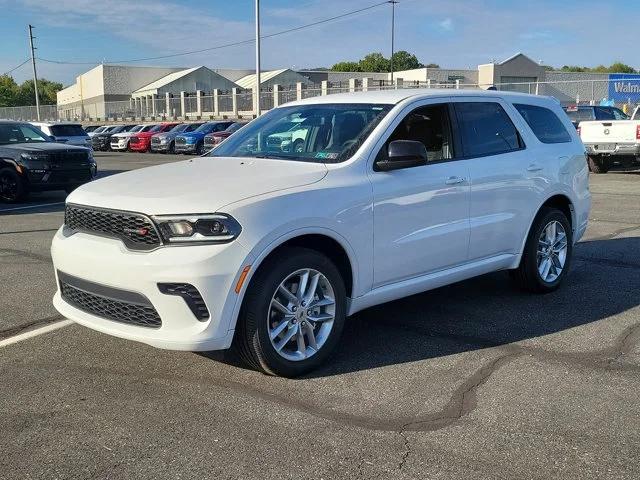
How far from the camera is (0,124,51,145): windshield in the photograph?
14789 mm

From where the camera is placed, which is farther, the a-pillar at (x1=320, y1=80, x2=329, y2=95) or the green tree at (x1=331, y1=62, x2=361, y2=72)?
the green tree at (x1=331, y1=62, x2=361, y2=72)

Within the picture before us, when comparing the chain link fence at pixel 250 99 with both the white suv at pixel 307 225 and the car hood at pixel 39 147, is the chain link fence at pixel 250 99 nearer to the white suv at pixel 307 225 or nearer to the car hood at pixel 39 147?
the car hood at pixel 39 147

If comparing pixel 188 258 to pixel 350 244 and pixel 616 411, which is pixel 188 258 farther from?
pixel 616 411

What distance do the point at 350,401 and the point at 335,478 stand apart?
0.86 meters

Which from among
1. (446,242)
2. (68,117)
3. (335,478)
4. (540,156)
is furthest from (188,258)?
(68,117)

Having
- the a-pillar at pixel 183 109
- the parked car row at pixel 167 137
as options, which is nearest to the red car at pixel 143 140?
the parked car row at pixel 167 137

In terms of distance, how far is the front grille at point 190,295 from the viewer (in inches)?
155

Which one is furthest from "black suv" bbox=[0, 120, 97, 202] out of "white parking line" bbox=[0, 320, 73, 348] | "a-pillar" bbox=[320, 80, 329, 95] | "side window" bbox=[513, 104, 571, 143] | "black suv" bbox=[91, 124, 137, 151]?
"black suv" bbox=[91, 124, 137, 151]

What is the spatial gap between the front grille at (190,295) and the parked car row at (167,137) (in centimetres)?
2688

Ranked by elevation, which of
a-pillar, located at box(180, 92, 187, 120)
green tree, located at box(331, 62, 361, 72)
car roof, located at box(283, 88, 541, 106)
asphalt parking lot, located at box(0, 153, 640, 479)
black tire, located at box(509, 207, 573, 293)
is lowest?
asphalt parking lot, located at box(0, 153, 640, 479)

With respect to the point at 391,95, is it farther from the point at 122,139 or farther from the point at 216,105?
the point at 216,105

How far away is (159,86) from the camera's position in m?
82.9

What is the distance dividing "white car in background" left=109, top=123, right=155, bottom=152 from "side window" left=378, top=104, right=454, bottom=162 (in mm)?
36885

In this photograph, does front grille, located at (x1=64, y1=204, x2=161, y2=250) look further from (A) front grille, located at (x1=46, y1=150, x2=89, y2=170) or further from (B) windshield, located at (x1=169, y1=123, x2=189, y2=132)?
(B) windshield, located at (x1=169, y1=123, x2=189, y2=132)
